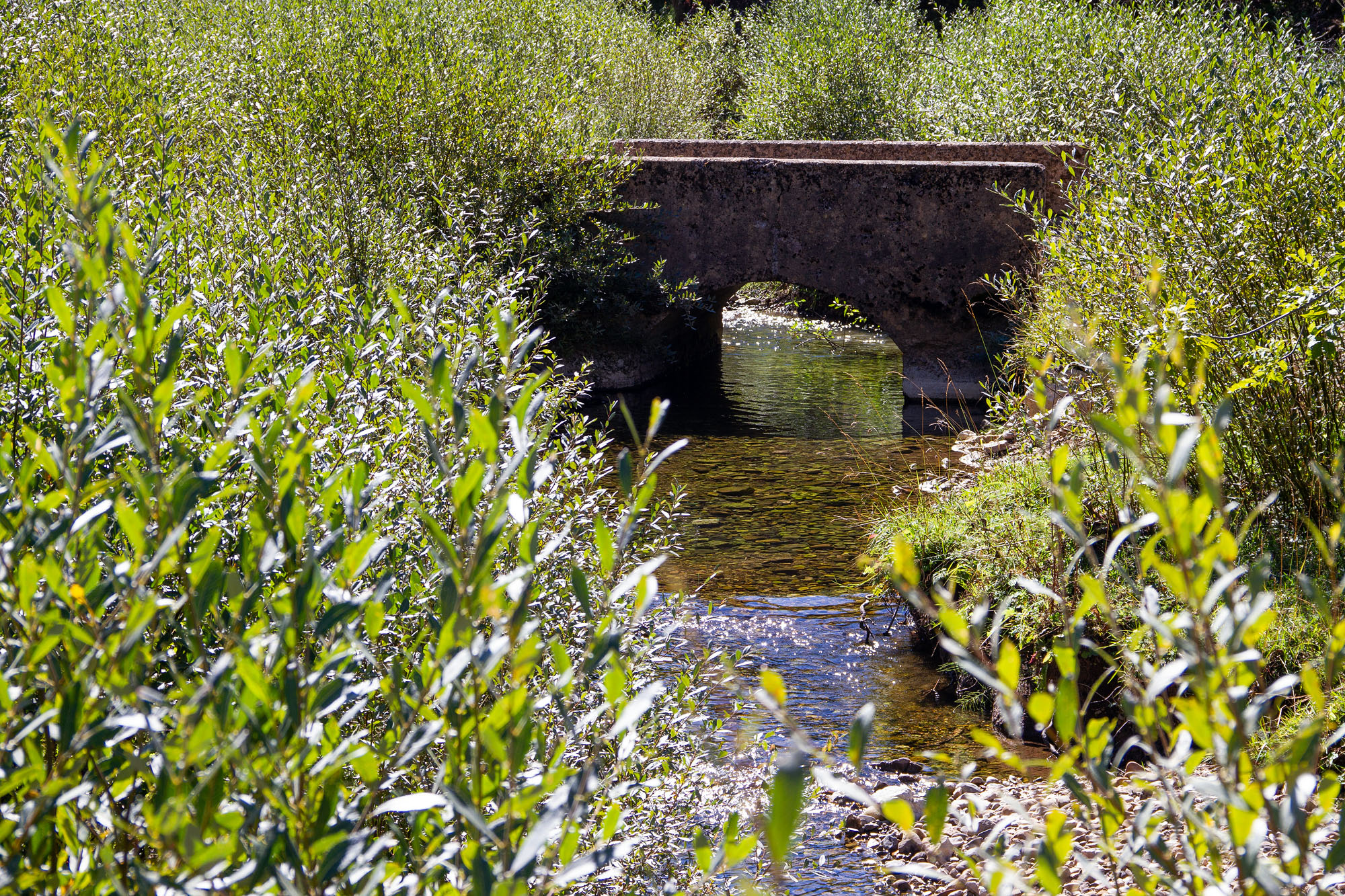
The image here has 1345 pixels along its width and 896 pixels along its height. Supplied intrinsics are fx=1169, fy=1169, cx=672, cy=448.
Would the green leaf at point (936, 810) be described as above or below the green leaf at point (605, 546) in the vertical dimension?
below

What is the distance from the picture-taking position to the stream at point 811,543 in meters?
5.96

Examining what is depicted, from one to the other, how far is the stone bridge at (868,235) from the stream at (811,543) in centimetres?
110

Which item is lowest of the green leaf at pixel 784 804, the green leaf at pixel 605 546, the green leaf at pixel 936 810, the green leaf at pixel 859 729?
the green leaf at pixel 936 810

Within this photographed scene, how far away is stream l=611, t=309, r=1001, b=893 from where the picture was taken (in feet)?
19.6

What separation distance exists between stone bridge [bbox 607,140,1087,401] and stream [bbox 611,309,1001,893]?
1098 millimetres

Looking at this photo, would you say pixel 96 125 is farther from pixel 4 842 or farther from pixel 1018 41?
pixel 1018 41

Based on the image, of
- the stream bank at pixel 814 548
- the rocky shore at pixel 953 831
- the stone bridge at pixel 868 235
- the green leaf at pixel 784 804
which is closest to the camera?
the green leaf at pixel 784 804

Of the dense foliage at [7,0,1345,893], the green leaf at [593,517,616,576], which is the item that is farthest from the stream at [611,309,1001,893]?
the green leaf at [593,517,616,576]

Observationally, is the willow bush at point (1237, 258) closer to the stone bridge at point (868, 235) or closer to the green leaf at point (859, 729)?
the green leaf at point (859, 729)

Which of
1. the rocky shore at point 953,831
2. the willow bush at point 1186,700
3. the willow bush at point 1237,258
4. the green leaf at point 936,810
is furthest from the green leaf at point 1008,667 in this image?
the rocky shore at point 953,831

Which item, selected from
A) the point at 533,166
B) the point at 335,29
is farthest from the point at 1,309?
the point at 335,29

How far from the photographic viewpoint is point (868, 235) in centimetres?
1273

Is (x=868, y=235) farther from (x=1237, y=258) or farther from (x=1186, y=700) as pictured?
(x=1186, y=700)

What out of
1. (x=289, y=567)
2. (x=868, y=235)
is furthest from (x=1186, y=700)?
(x=868, y=235)
